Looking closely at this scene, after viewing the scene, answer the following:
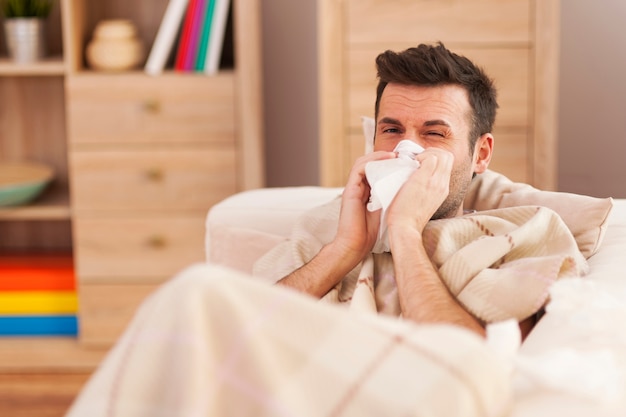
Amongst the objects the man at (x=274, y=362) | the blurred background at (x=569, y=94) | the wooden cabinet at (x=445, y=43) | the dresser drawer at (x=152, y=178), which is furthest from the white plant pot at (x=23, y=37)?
the man at (x=274, y=362)

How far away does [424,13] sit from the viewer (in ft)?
8.75

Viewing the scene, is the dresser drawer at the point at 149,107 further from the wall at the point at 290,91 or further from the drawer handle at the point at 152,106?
the wall at the point at 290,91

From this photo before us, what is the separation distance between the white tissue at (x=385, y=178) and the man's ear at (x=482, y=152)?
0.58 feet

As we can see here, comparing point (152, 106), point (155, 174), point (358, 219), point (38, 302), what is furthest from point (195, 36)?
point (358, 219)

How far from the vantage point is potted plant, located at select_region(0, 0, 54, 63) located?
2.93m

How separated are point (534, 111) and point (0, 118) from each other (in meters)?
1.76

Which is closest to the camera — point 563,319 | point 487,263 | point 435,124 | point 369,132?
point 563,319

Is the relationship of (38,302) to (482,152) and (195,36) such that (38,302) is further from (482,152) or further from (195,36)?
(482,152)

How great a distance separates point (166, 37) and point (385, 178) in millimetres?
1483

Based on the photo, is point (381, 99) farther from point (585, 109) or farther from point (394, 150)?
point (585, 109)

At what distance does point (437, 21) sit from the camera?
2.67 metres

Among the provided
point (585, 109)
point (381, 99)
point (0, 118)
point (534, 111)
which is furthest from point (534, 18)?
point (0, 118)

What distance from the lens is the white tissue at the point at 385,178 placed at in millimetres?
1563

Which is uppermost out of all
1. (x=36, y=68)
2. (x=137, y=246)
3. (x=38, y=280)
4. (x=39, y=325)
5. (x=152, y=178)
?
(x=36, y=68)
